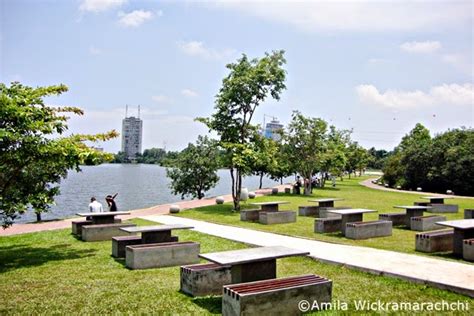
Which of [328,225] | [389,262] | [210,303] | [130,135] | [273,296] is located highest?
[130,135]

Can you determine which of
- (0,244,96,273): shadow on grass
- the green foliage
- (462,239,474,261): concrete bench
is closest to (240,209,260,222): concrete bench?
(0,244,96,273): shadow on grass

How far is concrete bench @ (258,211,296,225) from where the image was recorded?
661 inches

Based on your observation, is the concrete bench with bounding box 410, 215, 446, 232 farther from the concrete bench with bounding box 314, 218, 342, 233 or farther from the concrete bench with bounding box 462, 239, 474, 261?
the concrete bench with bounding box 462, 239, 474, 261

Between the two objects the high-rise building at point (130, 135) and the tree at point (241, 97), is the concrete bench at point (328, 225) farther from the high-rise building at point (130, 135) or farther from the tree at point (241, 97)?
the high-rise building at point (130, 135)

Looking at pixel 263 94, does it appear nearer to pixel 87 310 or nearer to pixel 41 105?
pixel 41 105

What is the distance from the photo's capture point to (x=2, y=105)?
373 inches

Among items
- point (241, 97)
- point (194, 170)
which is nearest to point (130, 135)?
point (194, 170)

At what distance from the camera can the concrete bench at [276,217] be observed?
16.8 metres

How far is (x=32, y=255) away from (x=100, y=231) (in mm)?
2374

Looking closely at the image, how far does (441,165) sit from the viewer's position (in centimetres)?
4012

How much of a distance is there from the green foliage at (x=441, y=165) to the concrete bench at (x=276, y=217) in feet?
83.1

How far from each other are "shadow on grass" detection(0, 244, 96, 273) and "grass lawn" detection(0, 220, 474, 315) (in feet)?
0.07

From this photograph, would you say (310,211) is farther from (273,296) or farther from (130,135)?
(130,135)

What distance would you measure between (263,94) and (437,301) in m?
15.8
